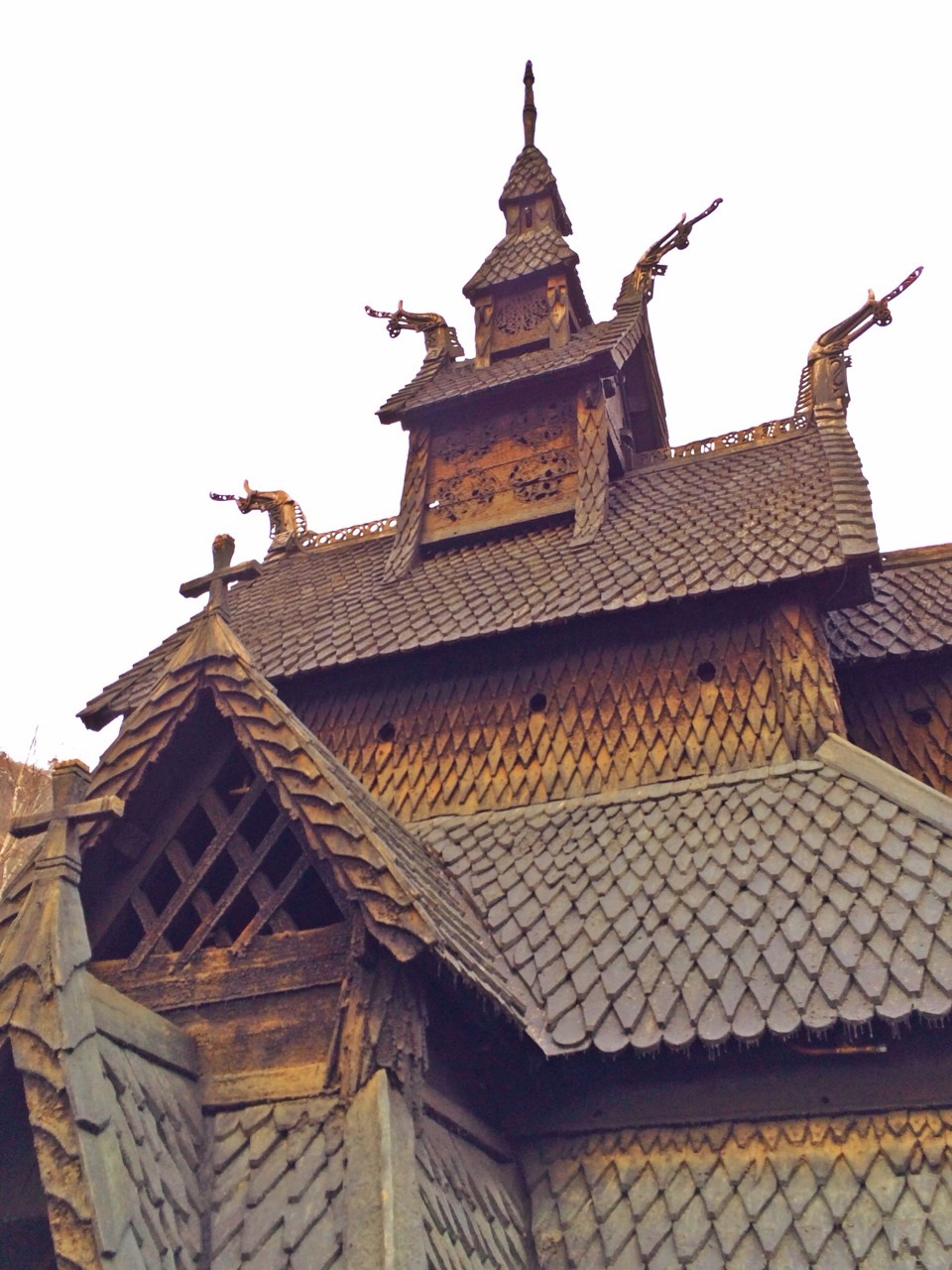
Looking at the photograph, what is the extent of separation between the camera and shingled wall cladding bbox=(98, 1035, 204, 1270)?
4531 millimetres

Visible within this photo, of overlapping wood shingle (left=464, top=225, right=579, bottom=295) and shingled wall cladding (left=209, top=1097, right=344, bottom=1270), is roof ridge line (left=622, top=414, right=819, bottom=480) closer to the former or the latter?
overlapping wood shingle (left=464, top=225, right=579, bottom=295)

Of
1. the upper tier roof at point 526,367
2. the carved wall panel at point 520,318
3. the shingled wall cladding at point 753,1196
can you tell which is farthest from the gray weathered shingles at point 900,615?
the carved wall panel at point 520,318

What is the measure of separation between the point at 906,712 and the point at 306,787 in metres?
5.87

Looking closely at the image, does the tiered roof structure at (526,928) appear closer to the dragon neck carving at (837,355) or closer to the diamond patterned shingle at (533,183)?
the dragon neck carving at (837,355)

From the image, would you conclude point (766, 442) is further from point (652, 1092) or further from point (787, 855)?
point (652, 1092)

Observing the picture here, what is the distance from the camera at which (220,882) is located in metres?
5.96

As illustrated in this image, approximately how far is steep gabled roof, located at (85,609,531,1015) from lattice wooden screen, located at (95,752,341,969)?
246 millimetres

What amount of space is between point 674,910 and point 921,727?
3.49m

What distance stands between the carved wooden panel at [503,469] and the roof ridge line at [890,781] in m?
4.37

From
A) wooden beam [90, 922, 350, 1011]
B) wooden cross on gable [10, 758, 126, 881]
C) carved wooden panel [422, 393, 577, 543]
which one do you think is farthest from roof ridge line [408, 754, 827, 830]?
wooden cross on gable [10, 758, 126, 881]

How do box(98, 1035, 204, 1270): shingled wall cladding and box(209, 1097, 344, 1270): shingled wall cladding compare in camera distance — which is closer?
box(98, 1035, 204, 1270): shingled wall cladding

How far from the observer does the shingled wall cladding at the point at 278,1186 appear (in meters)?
4.69

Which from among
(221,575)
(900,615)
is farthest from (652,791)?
(221,575)

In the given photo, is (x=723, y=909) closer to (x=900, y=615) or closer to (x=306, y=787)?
(x=306, y=787)
